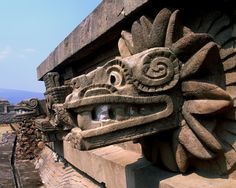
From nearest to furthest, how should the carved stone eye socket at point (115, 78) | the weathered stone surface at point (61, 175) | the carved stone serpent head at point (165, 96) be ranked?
the carved stone serpent head at point (165, 96), the carved stone eye socket at point (115, 78), the weathered stone surface at point (61, 175)

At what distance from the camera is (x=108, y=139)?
2.16 m

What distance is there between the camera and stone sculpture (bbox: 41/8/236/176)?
2133 mm

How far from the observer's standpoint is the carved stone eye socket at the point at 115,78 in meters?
2.24

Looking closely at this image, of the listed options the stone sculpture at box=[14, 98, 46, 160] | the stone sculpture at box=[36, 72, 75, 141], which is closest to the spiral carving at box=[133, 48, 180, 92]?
the stone sculpture at box=[36, 72, 75, 141]

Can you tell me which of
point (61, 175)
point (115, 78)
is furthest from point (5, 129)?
point (115, 78)

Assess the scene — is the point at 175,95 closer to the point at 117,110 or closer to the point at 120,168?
the point at 117,110

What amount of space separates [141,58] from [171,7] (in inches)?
16.0

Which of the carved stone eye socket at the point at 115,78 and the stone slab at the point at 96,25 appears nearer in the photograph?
the carved stone eye socket at the point at 115,78

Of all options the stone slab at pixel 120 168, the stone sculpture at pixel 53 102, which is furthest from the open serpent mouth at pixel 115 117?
the stone sculpture at pixel 53 102

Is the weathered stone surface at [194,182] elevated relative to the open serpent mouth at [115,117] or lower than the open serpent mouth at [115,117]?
lower

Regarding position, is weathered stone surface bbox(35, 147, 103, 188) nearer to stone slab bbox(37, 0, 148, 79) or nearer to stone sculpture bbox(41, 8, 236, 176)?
stone slab bbox(37, 0, 148, 79)

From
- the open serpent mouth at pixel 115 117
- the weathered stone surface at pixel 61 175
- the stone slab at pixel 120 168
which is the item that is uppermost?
the open serpent mouth at pixel 115 117

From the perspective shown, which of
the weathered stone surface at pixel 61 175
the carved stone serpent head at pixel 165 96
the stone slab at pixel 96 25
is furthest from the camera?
the weathered stone surface at pixel 61 175

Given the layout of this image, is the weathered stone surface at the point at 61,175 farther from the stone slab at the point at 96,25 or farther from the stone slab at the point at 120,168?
the stone slab at the point at 96,25
